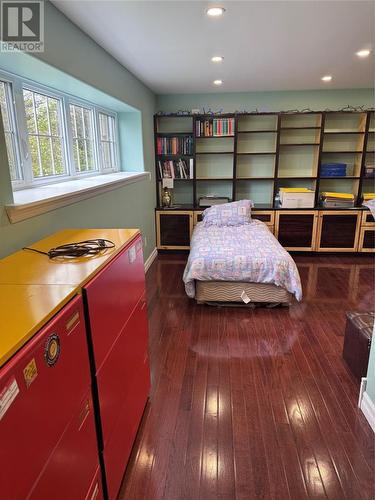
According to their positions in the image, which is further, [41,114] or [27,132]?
[41,114]

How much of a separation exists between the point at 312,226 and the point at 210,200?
1.56 m

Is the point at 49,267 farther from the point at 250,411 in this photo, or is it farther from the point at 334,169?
the point at 334,169

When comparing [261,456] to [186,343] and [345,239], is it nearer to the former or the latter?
[186,343]

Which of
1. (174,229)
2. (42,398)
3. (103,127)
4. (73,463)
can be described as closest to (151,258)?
(174,229)

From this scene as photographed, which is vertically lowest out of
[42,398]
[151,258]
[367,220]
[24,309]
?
[151,258]

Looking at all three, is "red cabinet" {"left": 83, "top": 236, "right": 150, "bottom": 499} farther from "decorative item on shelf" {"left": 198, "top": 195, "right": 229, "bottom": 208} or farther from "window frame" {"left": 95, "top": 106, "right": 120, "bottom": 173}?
"decorative item on shelf" {"left": 198, "top": 195, "right": 229, "bottom": 208}

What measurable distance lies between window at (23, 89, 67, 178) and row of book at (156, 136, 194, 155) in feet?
7.58

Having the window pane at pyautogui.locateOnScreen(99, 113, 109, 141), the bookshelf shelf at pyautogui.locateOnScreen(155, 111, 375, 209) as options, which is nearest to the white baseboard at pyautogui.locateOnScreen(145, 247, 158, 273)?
the bookshelf shelf at pyautogui.locateOnScreen(155, 111, 375, 209)

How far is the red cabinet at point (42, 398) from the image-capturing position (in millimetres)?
708

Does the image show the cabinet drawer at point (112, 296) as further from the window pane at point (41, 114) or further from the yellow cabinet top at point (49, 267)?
the window pane at point (41, 114)

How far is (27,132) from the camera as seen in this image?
7.04 feet

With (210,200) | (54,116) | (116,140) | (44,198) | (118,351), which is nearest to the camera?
(118,351)

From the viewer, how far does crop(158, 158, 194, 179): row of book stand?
491 cm

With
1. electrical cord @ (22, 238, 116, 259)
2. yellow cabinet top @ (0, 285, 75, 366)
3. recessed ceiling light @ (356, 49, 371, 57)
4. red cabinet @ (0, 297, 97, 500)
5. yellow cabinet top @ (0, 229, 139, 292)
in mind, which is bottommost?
red cabinet @ (0, 297, 97, 500)
